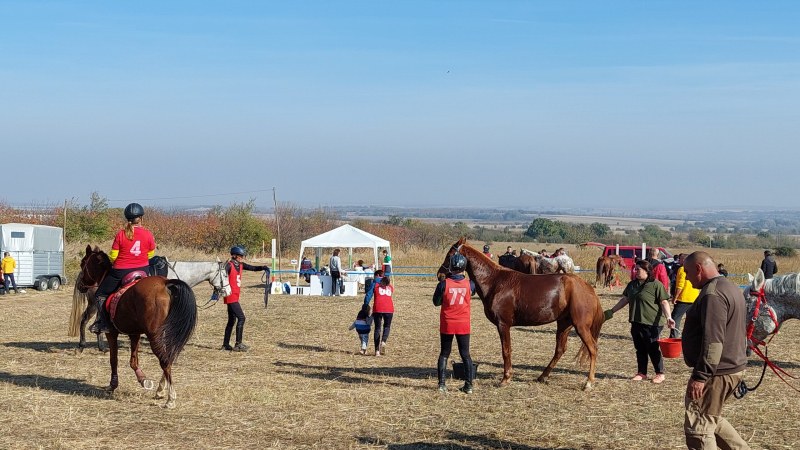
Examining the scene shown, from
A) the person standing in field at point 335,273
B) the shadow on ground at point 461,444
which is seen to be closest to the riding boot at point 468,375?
the shadow on ground at point 461,444

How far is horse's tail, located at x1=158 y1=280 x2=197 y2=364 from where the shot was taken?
31.1 ft

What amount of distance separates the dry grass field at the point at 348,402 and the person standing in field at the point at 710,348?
6.92 ft

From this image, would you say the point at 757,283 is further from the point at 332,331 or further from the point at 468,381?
the point at 332,331

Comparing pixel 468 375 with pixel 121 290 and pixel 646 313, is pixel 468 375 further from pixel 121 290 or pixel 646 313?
pixel 121 290

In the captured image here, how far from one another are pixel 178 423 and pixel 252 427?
77 centimetres

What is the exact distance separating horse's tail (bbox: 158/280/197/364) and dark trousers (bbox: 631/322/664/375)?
5527 mm

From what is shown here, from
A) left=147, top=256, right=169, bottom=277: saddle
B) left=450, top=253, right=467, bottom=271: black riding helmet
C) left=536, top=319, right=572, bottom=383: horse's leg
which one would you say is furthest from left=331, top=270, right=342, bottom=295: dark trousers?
left=450, top=253, right=467, bottom=271: black riding helmet

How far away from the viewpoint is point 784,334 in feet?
55.3

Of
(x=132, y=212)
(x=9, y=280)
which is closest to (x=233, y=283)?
(x=132, y=212)

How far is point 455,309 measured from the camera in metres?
10.1

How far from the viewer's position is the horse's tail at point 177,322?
9484 millimetres

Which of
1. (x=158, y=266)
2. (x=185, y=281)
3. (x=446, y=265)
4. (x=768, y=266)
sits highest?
(x=446, y=265)

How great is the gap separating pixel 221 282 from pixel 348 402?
486 centimetres

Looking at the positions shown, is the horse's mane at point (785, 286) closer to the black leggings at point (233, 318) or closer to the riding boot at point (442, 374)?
the riding boot at point (442, 374)
